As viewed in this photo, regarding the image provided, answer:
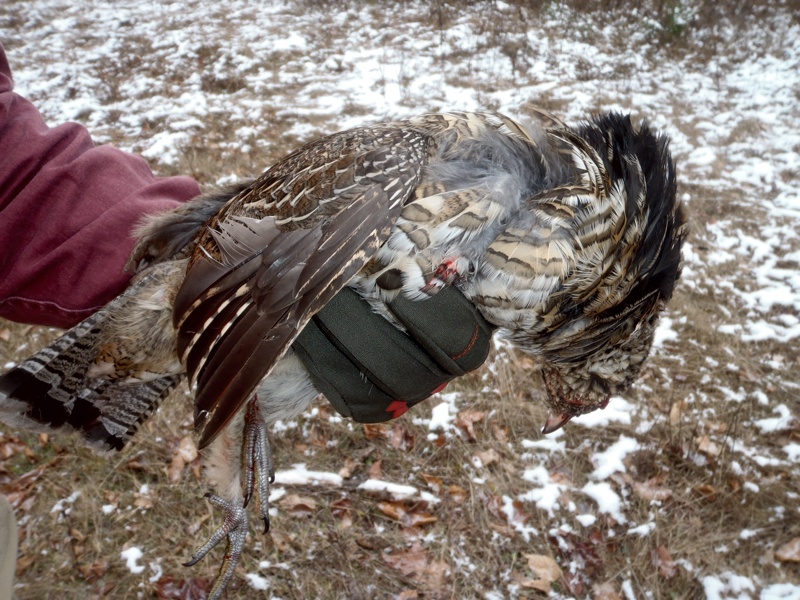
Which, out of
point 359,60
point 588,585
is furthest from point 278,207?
point 359,60

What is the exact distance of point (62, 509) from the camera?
145 inches

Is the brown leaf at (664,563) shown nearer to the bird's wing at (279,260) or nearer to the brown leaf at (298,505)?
the brown leaf at (298,505)

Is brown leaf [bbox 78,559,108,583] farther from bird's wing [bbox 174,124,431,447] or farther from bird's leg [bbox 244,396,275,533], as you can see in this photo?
bird's wing [bbox 174,124,431,447]

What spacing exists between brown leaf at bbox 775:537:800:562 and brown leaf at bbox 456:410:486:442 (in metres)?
2.21

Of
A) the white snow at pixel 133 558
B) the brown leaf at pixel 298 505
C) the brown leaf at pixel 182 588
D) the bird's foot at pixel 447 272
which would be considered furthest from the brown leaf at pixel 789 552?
the white snow at pixel 133 558

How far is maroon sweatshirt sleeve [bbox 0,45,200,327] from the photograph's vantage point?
2.52 meters

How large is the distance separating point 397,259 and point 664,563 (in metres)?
3.19

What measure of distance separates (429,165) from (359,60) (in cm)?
880

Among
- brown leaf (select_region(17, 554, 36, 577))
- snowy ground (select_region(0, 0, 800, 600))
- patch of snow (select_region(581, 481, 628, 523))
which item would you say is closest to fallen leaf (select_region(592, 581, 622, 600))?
snowy ground (select_region(0, 0, 800, 600))

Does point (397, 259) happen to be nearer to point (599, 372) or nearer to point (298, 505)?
point (599, 372)

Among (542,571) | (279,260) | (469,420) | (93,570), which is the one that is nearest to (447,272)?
(279,260)

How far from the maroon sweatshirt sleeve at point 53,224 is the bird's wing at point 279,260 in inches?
40.9

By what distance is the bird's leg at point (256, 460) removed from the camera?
2594 mm

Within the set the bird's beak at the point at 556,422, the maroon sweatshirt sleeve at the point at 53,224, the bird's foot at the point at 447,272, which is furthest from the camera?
the bird's beak at the point at 556,422
